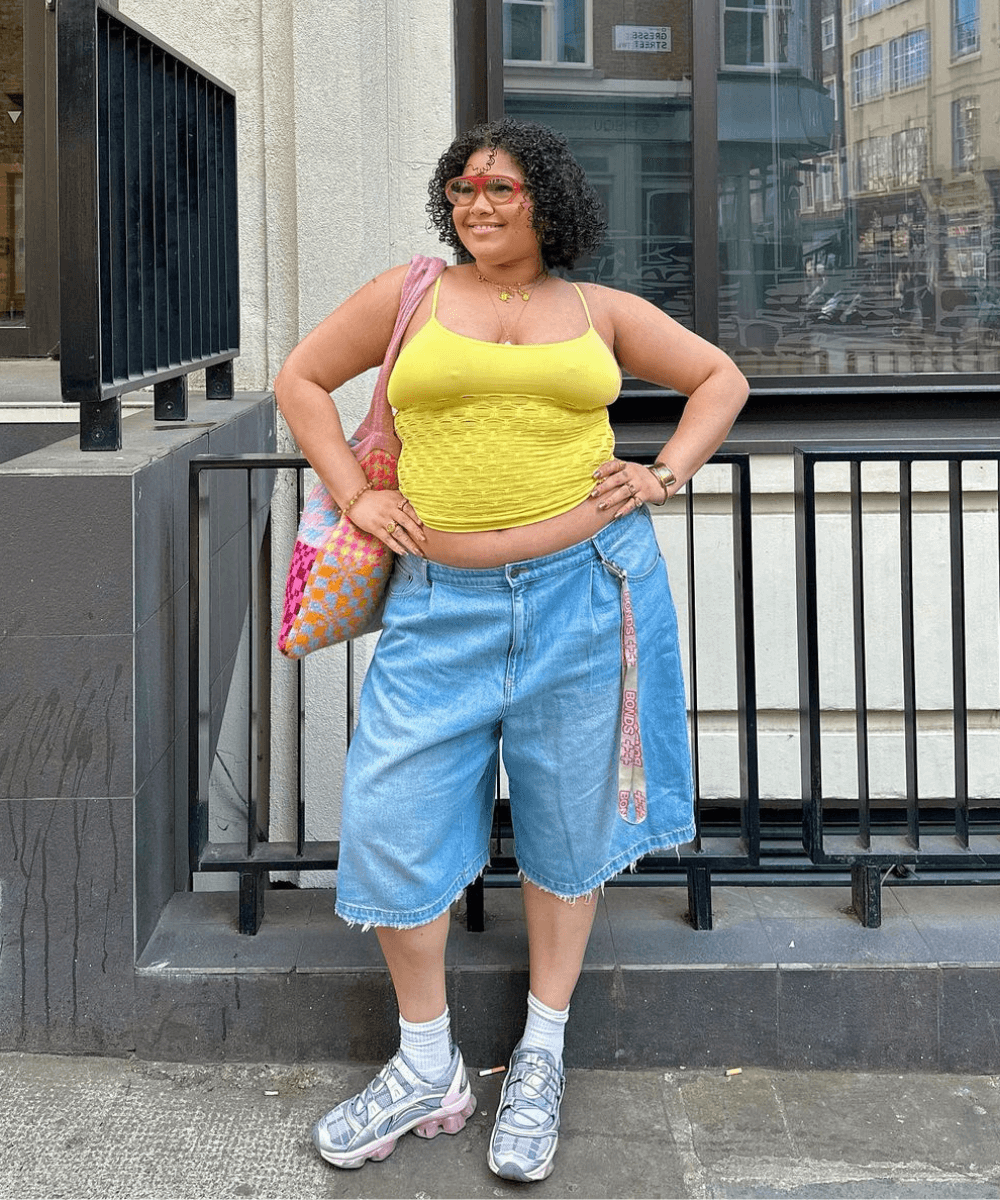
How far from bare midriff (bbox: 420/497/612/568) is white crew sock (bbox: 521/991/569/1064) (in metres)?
0.99

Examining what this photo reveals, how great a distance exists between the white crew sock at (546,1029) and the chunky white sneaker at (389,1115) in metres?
0.17

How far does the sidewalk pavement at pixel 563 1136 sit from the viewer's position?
9.27ft

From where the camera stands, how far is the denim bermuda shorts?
278 cm

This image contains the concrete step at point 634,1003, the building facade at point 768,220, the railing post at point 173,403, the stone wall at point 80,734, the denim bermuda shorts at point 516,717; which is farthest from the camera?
the building facade at point 768,220

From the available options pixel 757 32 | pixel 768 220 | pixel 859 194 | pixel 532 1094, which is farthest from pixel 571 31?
pixel 532 1094

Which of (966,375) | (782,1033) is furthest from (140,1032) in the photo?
(966,375)

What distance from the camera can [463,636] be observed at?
2785 mm

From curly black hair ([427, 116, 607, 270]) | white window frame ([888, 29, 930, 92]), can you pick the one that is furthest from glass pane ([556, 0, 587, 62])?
curly black hair ([427, 116, 607, 270])

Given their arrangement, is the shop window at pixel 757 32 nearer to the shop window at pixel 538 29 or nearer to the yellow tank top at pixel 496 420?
the shop window at pixel 538 29

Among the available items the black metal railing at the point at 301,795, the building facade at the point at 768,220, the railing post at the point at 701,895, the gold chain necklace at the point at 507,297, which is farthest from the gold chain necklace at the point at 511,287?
the building facade at the point at 768,220

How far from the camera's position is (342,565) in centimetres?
290

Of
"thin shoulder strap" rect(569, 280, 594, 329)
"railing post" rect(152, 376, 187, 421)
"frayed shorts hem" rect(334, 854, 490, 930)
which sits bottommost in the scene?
"frayed shorts hem" rect(334, 854, 490, 930)

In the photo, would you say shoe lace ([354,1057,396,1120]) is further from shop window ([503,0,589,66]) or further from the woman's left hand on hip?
shop window ([503,0,589,66])

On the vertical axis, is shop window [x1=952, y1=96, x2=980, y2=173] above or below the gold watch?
above
